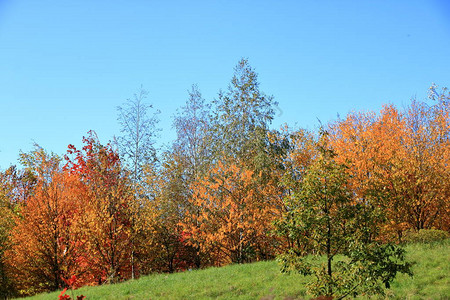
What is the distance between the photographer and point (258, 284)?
1566 centimetres

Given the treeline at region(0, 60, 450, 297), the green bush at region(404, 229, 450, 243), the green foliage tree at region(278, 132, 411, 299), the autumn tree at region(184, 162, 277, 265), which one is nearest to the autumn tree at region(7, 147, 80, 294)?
the treeline at region(0, 60, 450, 297)

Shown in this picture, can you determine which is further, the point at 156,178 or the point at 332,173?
the point at 156,178

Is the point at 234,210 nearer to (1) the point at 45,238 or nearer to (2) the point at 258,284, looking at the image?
(2) the point at 258,284

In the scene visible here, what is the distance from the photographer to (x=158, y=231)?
26062mm

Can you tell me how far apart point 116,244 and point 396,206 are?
16195 mm

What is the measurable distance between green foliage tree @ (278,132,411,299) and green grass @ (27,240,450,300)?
8.79 feet

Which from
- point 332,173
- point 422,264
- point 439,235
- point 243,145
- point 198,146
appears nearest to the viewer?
point 332,173

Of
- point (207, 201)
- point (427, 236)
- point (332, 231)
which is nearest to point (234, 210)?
point (207, 201)

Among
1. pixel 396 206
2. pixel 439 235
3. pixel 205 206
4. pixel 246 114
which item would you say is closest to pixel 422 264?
pixel 439 235

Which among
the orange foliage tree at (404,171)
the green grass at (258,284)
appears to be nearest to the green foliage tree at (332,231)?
the green grass at (258,284)

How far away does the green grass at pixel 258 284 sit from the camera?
46.3 ft

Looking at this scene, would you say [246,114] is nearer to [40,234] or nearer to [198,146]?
[198,146]

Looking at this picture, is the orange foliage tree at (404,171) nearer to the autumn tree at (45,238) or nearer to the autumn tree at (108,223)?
the autumn tree at (108,223)

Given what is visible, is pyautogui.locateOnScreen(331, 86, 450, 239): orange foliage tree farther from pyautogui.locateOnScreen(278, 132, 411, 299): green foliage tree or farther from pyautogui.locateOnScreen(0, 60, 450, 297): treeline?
pyautogui.locateOnScreen(278, 132, 411, 299): green foliage tree
